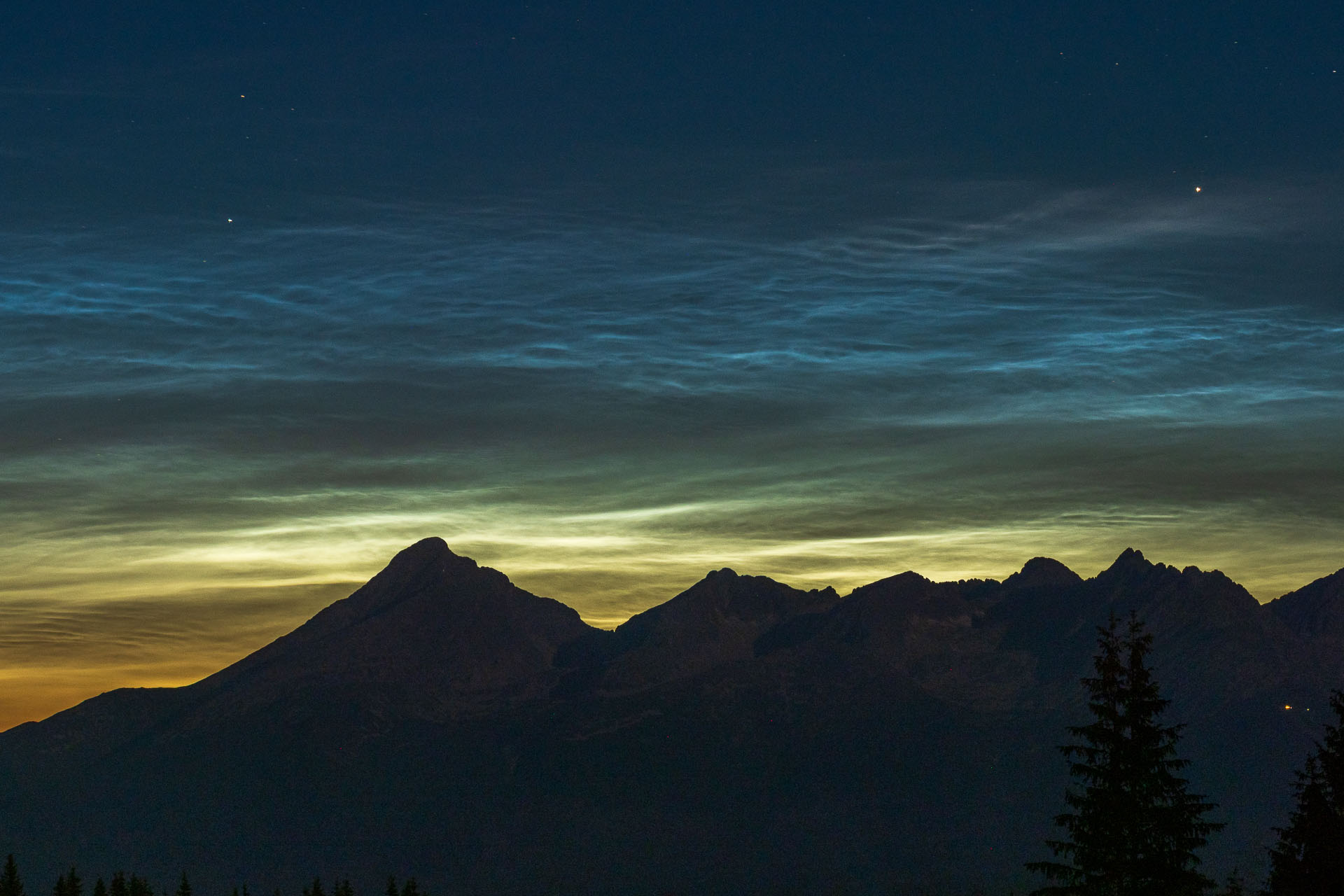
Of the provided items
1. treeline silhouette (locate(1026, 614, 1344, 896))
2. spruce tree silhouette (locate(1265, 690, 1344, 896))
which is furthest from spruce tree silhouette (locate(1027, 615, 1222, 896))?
spruce tree silhouette (locate(1265, 690, 1344, 896))

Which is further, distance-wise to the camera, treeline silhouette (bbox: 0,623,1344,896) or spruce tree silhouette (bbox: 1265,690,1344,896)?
spruce tree silhouette (bbox: 1265,690,1344,896)

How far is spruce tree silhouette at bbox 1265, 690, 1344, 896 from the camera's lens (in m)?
49.1

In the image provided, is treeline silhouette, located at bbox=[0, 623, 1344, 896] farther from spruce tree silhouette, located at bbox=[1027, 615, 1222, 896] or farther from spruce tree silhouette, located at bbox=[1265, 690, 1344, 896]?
spruce tree silhouette, located at bbox=[1265, 690, 1344, 896]

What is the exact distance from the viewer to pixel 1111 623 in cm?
4550

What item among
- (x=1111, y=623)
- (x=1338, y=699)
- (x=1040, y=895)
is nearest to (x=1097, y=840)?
(x=1040, y=895)

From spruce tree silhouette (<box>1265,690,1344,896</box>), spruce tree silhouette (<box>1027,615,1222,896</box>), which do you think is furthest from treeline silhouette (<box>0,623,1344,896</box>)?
spruce tree silhouette (<box>1265,690,1344,896</box>)

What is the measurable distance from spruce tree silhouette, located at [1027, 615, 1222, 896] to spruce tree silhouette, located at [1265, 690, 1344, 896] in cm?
636

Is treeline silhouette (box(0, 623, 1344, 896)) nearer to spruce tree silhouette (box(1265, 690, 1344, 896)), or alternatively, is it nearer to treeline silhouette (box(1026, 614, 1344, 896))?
treeline silhouette (box(1026, 614, 1344, 896))

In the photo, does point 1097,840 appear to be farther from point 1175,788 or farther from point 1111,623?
point 1111,623

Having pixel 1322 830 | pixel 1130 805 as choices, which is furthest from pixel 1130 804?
pixel 1322 830

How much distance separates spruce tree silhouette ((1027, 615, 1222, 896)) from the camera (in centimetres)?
4225

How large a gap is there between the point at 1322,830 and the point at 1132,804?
36.6 feet

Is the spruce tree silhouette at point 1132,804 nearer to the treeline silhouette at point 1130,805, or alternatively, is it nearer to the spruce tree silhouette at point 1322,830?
the treeline silhouette at point 1130,805

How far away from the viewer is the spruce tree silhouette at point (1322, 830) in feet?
161
